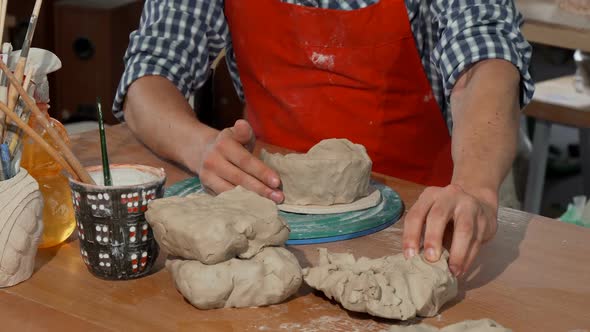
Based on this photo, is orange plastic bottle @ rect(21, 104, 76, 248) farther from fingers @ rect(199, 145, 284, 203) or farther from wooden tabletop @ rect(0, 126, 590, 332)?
fingers @ rect(199, 145, 284, 203)

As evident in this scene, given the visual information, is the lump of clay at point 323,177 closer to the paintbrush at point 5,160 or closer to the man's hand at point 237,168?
the man's hand at point 237,168

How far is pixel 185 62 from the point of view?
86.0 inches

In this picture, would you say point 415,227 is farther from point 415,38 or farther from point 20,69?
point 415,38

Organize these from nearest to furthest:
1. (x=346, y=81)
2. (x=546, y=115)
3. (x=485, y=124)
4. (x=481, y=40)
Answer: (x=485, y=124) → (x=481, y=40) → (x=346, y=81) → (x=546, y=115)

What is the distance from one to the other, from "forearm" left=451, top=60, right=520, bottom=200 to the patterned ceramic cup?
575mm

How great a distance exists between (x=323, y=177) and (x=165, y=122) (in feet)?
1.43

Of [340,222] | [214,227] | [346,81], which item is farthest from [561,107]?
[214,227]

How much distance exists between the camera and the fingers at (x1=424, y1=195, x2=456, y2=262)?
1.37 metres

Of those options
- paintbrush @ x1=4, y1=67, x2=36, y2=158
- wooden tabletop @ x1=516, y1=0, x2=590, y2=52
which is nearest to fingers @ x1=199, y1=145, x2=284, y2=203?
paintbrush @ x1=4, y1=67, x2=36, y2=158

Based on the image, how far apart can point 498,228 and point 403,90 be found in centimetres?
61

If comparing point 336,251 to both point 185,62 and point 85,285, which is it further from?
point 185,62

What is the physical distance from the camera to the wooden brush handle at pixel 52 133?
1368 millimetres

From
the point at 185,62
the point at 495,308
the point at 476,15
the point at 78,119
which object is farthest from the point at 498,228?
the point at 78,119

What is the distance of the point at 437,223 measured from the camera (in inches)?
54.8
